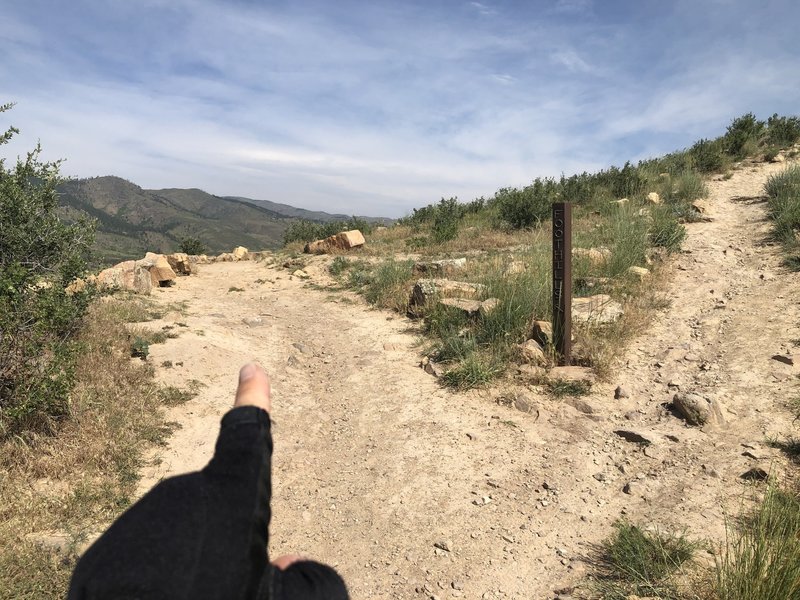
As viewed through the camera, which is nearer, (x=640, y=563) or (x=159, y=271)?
(x=640, y=563)

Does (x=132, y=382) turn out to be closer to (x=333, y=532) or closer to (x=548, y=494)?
(x=333, y=532)

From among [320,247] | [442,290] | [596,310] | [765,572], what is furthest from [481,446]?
[320,247]

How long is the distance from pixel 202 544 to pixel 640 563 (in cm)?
271

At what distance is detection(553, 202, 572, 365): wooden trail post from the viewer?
4.98m

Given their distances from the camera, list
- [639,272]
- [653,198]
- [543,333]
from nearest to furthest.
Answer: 1. [543,333]
2. [639,272]
3. [653,198]

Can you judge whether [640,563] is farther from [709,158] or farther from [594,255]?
[709,158]

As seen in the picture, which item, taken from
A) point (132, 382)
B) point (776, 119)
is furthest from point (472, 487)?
point (776, 119)

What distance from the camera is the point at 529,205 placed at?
12.5 metres

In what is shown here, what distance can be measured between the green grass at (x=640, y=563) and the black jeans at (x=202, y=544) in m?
2.27

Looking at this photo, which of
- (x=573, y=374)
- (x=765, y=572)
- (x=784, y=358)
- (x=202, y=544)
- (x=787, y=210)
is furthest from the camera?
(x=787, y=210)

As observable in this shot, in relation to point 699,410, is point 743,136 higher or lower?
higher

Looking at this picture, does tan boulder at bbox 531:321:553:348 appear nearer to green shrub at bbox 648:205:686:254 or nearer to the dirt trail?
the dirt trail

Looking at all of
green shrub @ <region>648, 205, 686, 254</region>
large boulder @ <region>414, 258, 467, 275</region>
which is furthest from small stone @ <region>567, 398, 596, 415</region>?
green shrub @ <region>648, 205, 686, 254</region>

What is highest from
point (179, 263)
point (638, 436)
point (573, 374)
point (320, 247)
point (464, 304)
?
point (320, 247)
